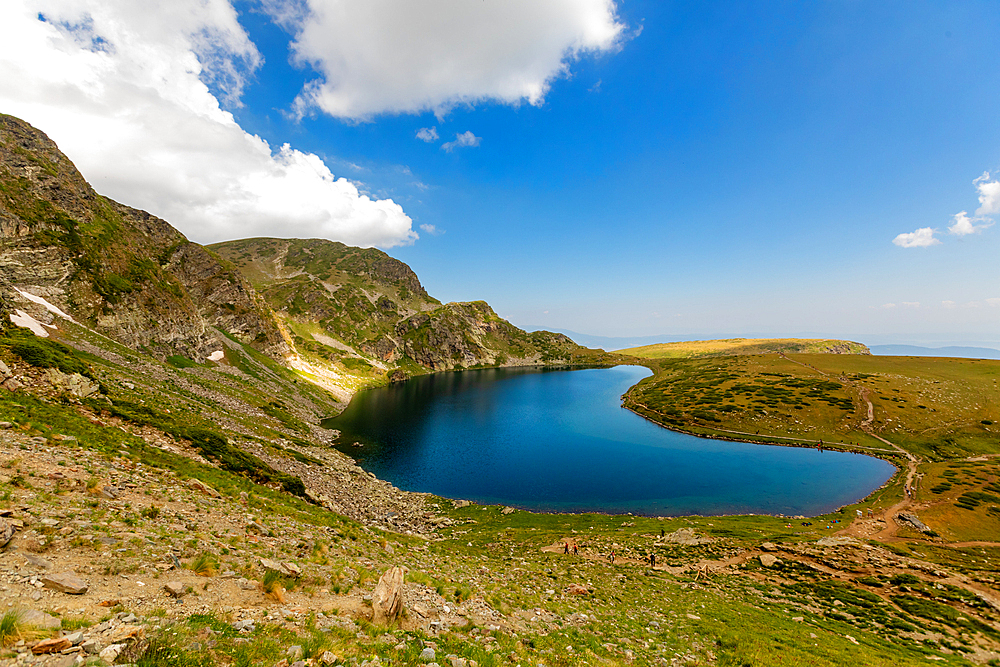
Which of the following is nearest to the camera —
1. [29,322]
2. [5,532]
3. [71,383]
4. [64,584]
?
[64,584]

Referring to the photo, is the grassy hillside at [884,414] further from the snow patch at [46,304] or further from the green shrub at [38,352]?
the snow patch at [46,304]

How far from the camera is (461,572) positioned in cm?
2377

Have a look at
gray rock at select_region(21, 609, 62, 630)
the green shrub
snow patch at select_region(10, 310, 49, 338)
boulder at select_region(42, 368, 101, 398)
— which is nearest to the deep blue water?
boulder at select_region(42, 368, 101, 398)

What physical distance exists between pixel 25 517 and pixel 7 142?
397 feet

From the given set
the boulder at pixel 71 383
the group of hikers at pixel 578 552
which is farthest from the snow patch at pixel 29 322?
the group of hikers at pixel 578 552

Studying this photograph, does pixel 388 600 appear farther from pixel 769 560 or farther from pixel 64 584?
pixel 769 560

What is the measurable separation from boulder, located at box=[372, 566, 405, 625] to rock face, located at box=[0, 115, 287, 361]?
74.3m

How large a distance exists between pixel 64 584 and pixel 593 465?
72.0 m

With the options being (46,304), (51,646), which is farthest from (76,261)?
(51,646)

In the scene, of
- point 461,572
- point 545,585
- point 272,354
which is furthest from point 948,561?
point 272,354

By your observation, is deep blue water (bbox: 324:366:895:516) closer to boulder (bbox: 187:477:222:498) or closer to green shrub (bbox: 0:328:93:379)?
boulder (bbox: 187:477:222:498)

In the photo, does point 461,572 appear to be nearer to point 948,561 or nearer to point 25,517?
point 25,517

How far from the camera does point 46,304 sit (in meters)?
56.0

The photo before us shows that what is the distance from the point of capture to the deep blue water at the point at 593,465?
181 ft
